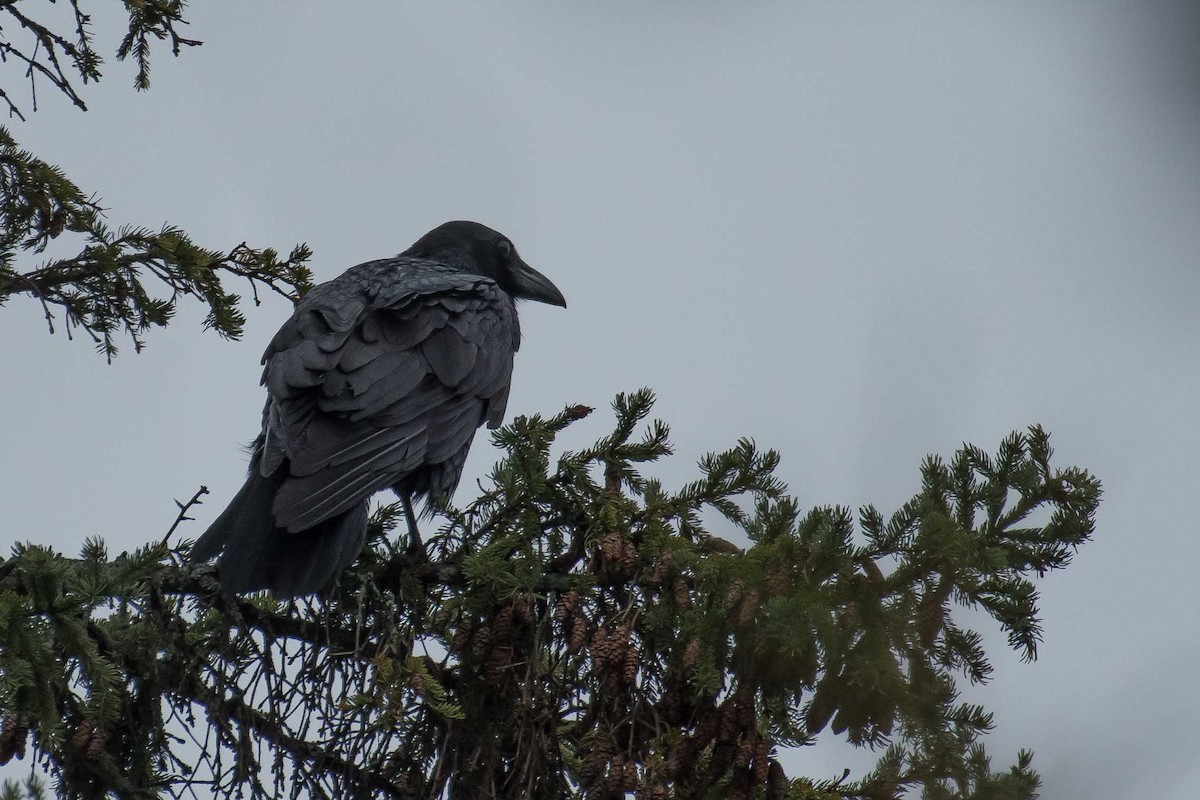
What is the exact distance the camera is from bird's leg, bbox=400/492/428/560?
4.34m

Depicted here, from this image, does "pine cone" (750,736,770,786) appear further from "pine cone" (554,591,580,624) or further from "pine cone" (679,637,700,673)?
"pine cone" (554,591,580,624)

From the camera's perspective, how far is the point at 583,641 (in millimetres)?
3416

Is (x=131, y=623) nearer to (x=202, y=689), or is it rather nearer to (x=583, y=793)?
(x=202, y=689)

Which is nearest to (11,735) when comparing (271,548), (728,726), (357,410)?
(271,548)

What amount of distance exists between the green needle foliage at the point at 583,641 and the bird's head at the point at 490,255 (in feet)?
10.7

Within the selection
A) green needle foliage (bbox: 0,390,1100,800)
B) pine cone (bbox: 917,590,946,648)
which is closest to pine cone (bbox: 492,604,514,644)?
green needle foliage (bbox: 0,390,1100,800)

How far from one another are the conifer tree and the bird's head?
309 centimetres

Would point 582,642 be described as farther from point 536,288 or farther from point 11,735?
point 536,288

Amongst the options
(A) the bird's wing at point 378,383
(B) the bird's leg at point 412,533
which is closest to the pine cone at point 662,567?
(B) the bird's leg at point 412,533

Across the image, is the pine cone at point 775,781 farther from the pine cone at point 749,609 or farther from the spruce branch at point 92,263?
the spruce branch at point 92,263

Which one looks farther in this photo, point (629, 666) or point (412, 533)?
point (412, 533)

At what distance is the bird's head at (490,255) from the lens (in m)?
7.32

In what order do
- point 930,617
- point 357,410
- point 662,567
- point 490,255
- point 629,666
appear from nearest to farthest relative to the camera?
point 930,617, point 629,666, point 662,567, point 357,410, point 490,255

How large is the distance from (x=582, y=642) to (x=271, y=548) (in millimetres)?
1273
